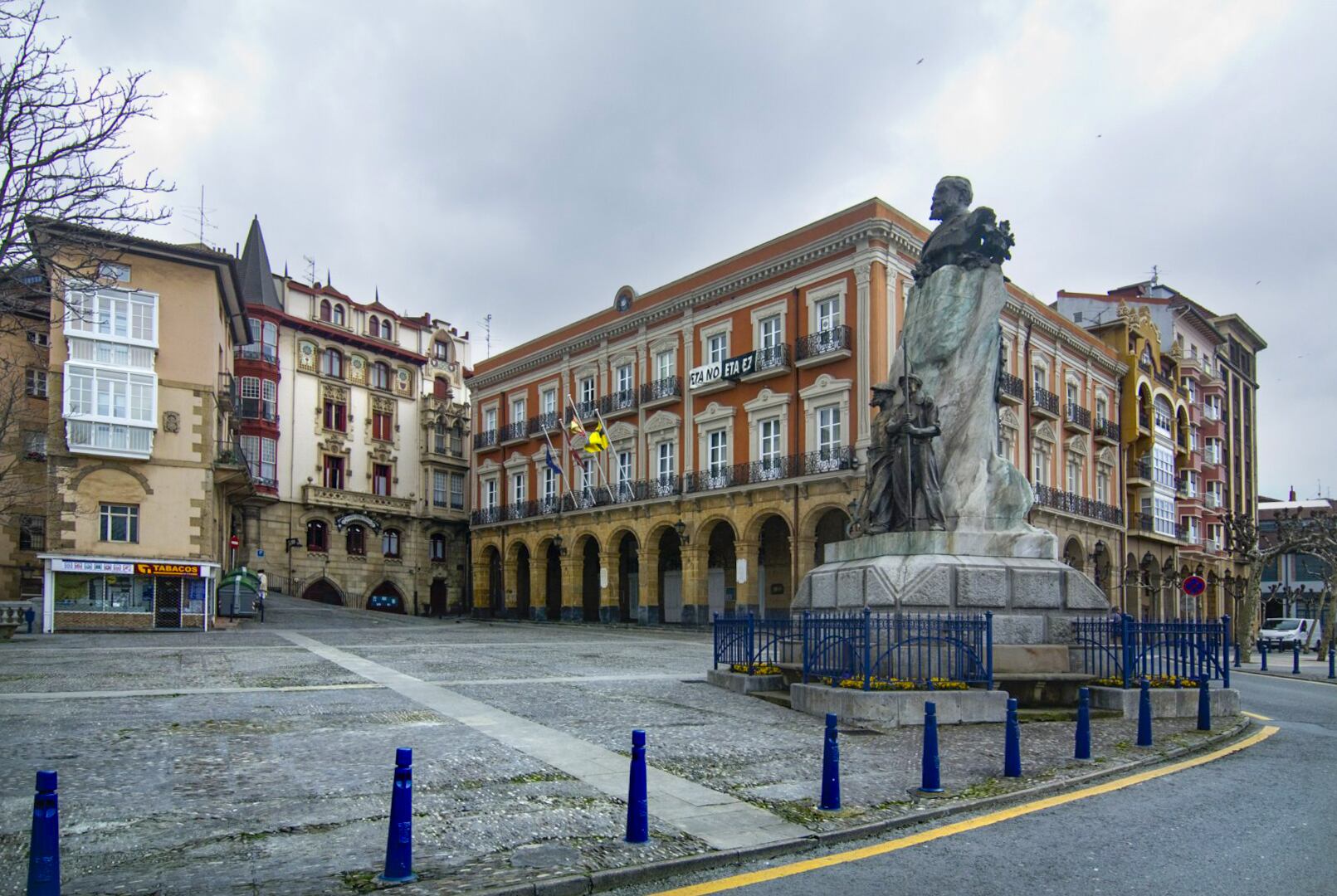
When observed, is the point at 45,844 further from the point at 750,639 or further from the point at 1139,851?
the point at 750,639

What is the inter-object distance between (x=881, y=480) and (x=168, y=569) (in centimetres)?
2655

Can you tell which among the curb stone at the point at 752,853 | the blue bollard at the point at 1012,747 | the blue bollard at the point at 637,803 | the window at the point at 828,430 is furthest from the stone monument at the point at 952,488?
the window at the point at 828,430

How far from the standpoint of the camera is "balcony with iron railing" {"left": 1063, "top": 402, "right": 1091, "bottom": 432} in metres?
45.8

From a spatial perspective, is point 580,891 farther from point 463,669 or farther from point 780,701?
point 463,669

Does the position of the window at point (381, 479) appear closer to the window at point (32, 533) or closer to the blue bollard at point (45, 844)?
the window at point (32, 533)

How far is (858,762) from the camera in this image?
30.5 feet

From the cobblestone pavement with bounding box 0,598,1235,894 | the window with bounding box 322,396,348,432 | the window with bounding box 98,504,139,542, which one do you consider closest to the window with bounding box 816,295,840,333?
the cobblestone pavement with bounding box 0,598,1235,894

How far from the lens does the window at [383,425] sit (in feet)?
187

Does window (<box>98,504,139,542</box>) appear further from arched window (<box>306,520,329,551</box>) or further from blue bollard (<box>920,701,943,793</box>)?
blue bollard (<box>920,701,943,793</box>)

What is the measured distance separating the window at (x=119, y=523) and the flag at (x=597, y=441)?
56.7 feet

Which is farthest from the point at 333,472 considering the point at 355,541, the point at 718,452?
the point at 718,452

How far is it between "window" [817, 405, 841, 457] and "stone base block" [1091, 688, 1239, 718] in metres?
22.6

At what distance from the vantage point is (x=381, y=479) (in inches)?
2259

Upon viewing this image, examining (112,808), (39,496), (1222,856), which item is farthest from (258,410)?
(1222,856)
